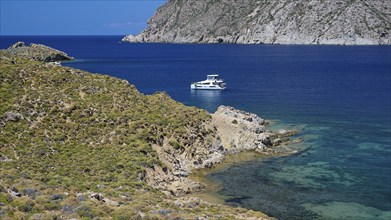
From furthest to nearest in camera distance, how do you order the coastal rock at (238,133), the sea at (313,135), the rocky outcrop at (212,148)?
1. the coastal rock at (238,133)
2. the rocky outcrop at (212,148)
3. the sea at (313,135)

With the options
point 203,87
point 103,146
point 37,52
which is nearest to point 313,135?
point 103,146

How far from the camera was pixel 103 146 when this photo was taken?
1906 inches

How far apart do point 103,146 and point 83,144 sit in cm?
215

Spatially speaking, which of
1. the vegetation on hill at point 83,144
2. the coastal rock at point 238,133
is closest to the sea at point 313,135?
the coastal rock at point 238,133

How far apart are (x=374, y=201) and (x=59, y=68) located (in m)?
44.0

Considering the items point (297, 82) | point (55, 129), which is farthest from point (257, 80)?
point (55, 129)

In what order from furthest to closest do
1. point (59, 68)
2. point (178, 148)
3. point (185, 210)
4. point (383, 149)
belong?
point (59, 68) < point (383, 149) < point (178, 148) < point (185, 210)

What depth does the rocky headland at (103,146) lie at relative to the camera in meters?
30.9

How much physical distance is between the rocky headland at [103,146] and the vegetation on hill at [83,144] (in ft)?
0.32

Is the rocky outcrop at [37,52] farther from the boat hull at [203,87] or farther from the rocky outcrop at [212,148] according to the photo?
the rocky outcrop at [212,148]

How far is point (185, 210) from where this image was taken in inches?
1293

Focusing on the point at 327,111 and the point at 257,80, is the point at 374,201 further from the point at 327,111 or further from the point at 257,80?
the point at 257,80

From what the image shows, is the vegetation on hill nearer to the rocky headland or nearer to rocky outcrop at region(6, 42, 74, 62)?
the rocky headland

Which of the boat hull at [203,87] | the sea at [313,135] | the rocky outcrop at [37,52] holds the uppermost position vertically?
the rocky outcrop at [37,52]
